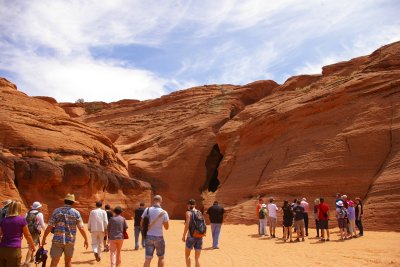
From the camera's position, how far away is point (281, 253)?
39.0 feet

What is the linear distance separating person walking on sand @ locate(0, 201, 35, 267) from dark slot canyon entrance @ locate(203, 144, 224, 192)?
2562 centimetres

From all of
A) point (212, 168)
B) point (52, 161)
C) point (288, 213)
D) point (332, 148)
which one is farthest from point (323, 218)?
point (212, 168)

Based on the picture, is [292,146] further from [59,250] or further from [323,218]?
[59,250]

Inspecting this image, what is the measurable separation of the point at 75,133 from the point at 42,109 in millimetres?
3268

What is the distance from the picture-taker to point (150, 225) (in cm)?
791

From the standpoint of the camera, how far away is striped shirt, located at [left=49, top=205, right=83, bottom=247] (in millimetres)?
7445

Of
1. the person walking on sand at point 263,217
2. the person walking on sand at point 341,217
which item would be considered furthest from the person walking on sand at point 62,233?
the person walking on sand at point 263,217

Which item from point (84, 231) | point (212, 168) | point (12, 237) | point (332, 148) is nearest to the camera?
point (12, 237)

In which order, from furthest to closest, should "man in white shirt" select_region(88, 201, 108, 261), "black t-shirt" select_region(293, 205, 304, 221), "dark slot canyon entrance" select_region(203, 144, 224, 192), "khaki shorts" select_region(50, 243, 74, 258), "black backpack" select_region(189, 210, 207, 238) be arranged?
"dark slot canyon entrance" select_region(203, 144, 224, 192) → "black t-shirt" select_region(293, 205, 304, 221) → "man in white shirt" select_region(88, 201, 108, 261) → "black backpack" select_region(189, 210, 207, 238) → "khaki shorts" select_region(50, 243, 74, 258)

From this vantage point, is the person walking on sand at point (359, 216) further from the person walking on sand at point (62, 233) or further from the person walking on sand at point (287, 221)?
the person walking on sand at point (62, 233)

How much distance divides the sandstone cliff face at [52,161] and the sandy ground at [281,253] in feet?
19.5

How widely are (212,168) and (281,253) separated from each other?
841 inches

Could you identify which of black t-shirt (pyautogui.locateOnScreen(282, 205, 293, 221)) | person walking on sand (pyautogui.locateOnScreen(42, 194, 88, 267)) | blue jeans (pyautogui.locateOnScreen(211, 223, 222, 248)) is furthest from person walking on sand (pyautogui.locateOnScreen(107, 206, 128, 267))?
black t-shirt (pyautogui.locateOnScreen(282, 205, 293, 221))

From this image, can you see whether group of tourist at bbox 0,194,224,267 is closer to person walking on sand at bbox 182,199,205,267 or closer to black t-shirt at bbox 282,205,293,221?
person walking on sand at bbox 182,199,205,267
